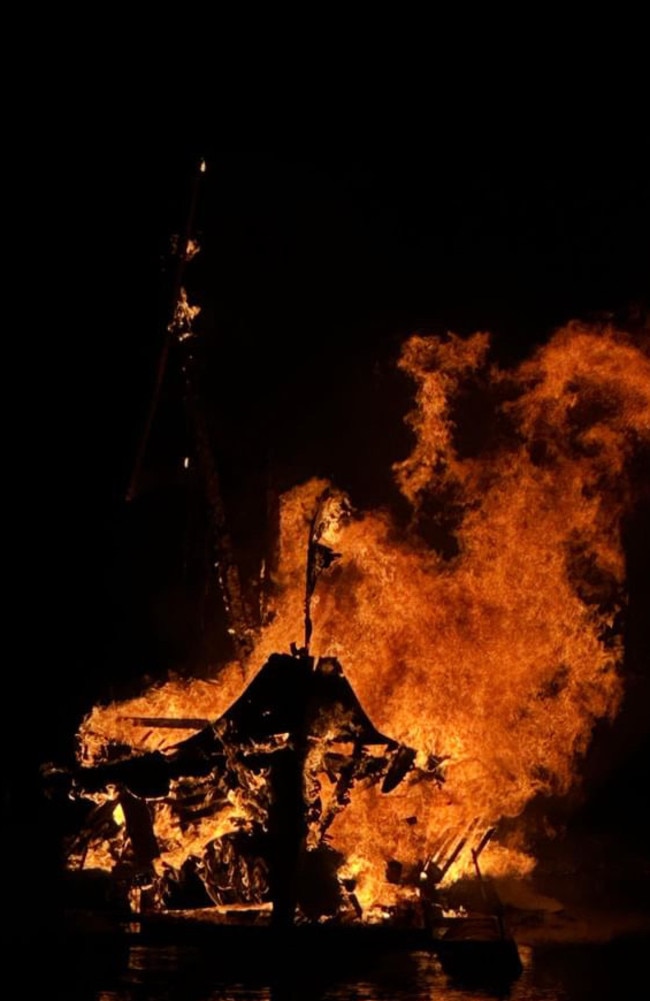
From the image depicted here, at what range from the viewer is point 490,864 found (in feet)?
49.4

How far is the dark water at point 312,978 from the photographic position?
10.5 m

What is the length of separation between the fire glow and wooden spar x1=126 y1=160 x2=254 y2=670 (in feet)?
1.74

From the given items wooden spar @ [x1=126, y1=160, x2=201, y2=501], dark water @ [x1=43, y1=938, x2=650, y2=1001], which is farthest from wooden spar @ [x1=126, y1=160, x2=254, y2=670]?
dark water @ [x1=43, y1=938, x2=650, y2=1001]

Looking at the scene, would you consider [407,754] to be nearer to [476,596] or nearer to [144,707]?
[476,596]

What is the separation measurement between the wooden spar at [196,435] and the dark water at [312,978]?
463 cm

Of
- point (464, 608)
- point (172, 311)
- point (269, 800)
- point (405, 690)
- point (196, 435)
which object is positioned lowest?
point (269, 800)

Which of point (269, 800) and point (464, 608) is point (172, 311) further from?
point (269, 800)

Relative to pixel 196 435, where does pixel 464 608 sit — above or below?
below

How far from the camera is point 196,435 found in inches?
615

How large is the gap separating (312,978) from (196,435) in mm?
7293

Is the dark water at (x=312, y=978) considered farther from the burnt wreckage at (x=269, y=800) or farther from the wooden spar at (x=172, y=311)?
the wooden spar at (x=172, y=311)

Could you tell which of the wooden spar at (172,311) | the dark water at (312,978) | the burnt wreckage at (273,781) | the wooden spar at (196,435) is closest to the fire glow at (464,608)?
the burnt wreckage at (273,781)

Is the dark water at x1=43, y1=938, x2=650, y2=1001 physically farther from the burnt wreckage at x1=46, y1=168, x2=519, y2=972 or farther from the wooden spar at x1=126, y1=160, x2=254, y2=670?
the wooden spar at x1=126, y1=160, x2=254, y2=670

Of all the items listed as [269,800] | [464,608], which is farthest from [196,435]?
[269,800]
